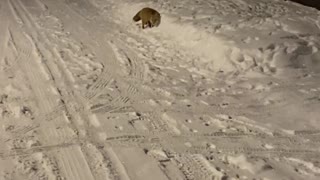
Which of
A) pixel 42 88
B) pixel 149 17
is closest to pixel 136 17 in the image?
pixel 149 17

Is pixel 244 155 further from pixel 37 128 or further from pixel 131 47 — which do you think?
pixel 131 47

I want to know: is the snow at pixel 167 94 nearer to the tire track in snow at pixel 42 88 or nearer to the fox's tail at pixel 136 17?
the tire track in snow at pixel 42 88

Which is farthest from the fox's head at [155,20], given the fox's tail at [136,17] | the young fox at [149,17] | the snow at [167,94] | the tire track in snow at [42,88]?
the tire track in snow at [42,88]

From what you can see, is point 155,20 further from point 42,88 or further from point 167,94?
point 42,88

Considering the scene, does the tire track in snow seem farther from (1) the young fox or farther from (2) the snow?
(1) the young fox


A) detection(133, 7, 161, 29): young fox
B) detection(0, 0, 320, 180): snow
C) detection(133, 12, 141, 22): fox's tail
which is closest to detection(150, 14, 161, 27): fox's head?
detection(133, 7, 161, 29): young fox

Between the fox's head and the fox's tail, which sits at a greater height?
the fox's head

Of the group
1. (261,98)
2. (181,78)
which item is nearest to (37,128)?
(181,78)
